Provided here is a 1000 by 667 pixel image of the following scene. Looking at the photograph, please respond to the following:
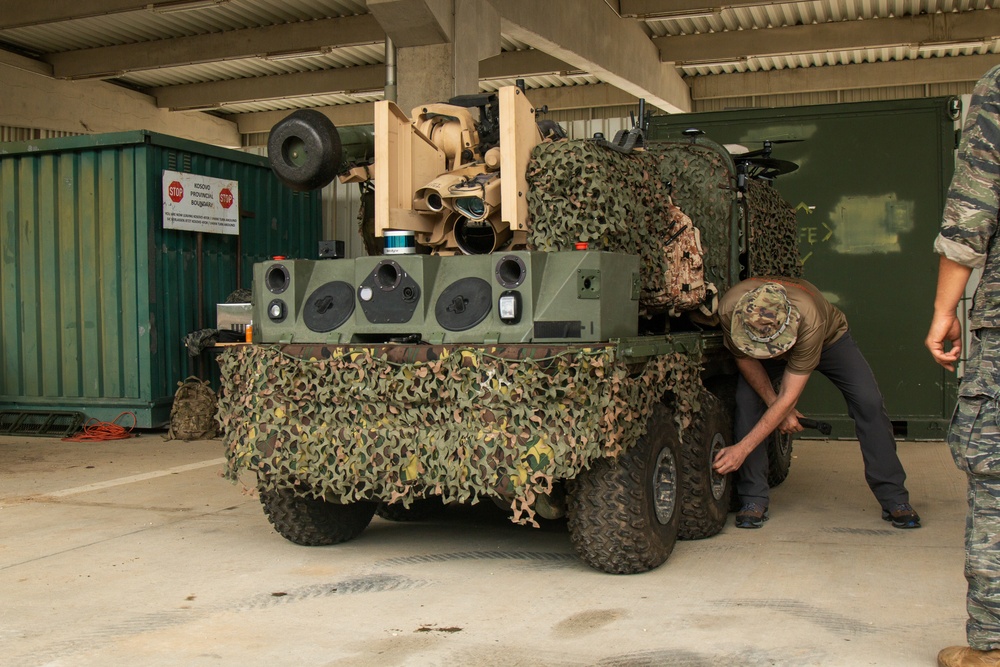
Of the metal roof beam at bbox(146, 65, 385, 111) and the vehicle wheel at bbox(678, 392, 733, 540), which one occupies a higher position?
the metal roof beam at bbox(146, 65, 385, 111)

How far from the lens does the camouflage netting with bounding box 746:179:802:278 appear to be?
21.6 feet

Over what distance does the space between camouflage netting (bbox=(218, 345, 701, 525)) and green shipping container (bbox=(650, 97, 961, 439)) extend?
15.3 ft

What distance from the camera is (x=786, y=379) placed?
5465mm

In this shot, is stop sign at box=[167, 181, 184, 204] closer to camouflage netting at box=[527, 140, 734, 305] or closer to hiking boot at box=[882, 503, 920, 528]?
camouflage netting at box=[527, 140, 734, 305]

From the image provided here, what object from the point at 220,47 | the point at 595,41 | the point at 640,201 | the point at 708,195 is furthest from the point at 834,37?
the point at 640,201

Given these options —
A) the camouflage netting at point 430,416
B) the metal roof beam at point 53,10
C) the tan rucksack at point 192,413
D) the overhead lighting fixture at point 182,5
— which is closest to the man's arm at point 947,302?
the camouflage netting at point 430,416

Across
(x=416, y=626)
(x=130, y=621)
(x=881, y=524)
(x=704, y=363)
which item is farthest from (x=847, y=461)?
(x=130, y=621)

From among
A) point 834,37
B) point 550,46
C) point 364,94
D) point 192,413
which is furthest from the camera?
point 364,94

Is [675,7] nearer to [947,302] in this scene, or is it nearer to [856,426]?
[856,426]

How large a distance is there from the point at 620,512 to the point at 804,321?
165cm

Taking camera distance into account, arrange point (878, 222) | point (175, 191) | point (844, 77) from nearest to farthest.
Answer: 1. point (878, 222)
2. point (175, 191)
3. point (844, 77)

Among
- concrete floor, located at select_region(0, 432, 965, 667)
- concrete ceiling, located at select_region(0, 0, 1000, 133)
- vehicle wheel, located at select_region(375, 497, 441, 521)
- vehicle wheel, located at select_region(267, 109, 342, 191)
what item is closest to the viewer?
concrete floor, located at select_region(0, 432, 965, 667)

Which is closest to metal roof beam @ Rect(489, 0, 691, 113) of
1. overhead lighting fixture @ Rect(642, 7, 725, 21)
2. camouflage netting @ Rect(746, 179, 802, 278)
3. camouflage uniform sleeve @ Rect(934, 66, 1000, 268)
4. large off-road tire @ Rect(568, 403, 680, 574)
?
overhead lighting fixture @ Rect(642, 7, 725, 21)

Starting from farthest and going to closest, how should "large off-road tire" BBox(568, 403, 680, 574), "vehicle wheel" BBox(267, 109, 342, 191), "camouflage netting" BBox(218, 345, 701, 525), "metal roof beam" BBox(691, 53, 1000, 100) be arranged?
"metal roof beam" BBox(691, 53, 1000, 100)
"vehicle wheel" BBox(267, 109, 342, 191)
"large off-road tire" BBox(568, 403, 680, 574)
"camouflage netting" BBox(218, 345, 701, 525)
